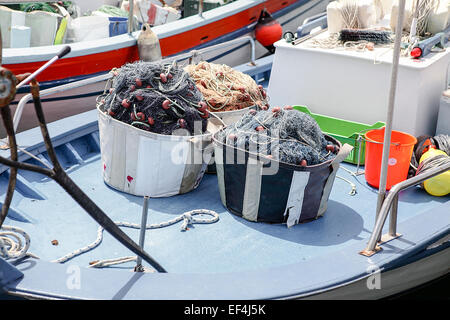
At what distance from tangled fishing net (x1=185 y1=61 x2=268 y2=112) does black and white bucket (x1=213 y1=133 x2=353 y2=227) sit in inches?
25.5

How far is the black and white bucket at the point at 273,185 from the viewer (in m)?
3.26

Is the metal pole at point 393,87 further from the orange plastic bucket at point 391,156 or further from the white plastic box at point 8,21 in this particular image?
the white plastic box at point 8,21

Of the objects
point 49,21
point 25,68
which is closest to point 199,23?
point 49,21

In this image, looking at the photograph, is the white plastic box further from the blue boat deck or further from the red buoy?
the red buoy

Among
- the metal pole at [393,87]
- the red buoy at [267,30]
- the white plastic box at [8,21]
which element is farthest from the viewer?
the red buoy at [267,30]

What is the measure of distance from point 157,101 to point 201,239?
0.94 meters

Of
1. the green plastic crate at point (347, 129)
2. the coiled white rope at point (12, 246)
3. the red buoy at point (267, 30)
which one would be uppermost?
the red buoy at point (267, 30)

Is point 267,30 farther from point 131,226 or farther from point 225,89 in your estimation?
point 131,226

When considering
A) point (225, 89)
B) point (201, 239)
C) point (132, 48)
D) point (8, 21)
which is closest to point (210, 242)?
point (201, 239)

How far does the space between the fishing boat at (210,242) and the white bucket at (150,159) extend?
0.09 m

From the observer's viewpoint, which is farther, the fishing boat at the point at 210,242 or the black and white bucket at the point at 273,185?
the black and white bucket at the point at 273,185

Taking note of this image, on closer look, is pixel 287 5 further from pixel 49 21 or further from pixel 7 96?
pixel 7 96

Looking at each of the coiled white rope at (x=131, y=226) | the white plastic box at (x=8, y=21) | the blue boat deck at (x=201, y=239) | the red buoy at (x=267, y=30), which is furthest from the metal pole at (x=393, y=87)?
the red buoy at (x=267, y=30)

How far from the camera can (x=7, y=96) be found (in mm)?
1971
